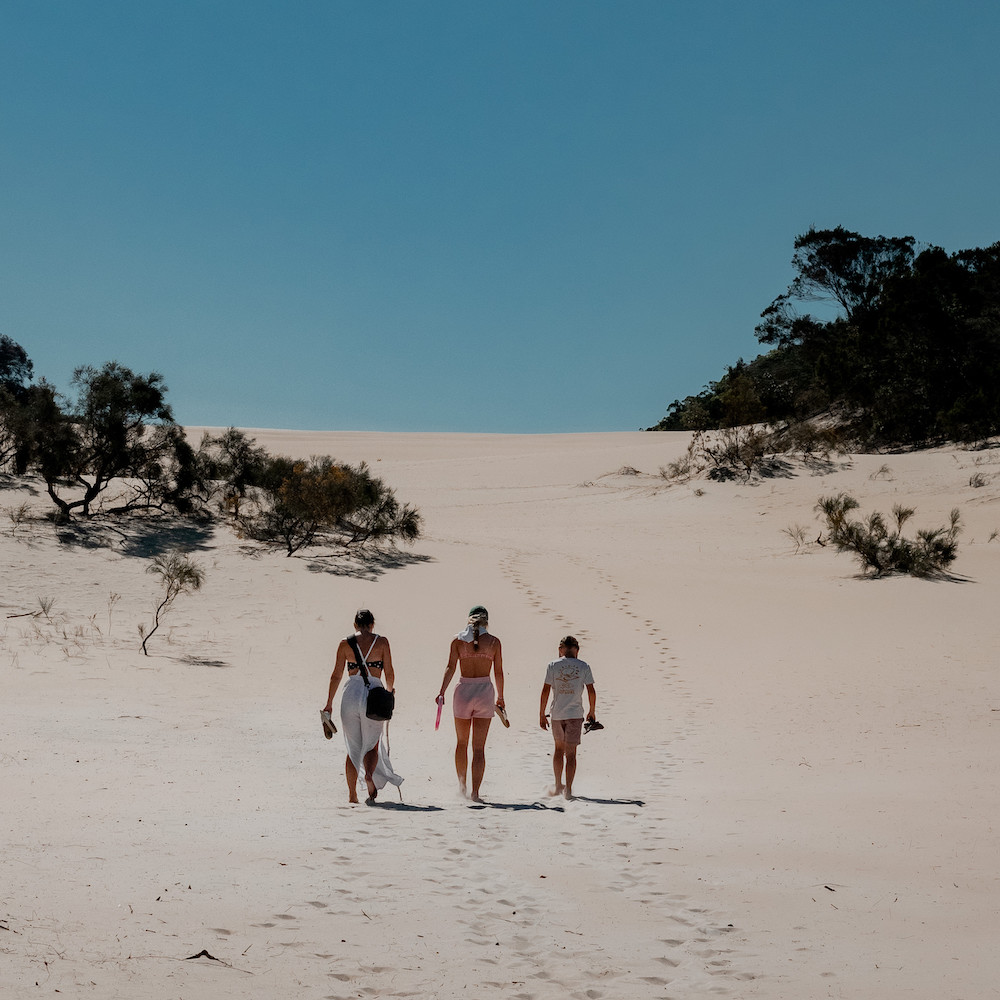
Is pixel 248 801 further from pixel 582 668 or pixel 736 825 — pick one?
pixel 736 825

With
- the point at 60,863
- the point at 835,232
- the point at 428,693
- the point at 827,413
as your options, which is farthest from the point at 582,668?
the point at 835,232

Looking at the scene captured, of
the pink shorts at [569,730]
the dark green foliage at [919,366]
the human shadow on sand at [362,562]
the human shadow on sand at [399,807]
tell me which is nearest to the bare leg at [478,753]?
the human shadow on sand at [399,807]

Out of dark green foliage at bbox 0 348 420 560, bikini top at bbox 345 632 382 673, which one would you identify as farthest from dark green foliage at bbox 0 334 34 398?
bikini top at bbox 345 632 382 673

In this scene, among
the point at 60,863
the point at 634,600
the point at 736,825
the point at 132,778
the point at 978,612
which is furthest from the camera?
the point at 634,600

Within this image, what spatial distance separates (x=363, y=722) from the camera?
23.6ft

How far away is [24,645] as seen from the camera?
520 inches

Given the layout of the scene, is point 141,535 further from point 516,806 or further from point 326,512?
point 516,806

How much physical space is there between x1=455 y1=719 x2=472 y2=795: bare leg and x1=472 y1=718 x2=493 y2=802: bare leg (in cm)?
8

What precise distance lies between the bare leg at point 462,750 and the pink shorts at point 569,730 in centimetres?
68

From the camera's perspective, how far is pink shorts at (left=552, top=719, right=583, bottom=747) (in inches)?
302

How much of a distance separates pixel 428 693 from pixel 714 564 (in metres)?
12.5

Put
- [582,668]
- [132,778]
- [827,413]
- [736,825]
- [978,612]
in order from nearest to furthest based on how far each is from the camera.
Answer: [736,825] → [132,778] → [582,668] → [978,612] → [827,413]

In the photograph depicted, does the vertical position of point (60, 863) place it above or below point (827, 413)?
below

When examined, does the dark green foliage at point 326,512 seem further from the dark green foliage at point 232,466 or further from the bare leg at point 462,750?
the bare leg at point 462,750
